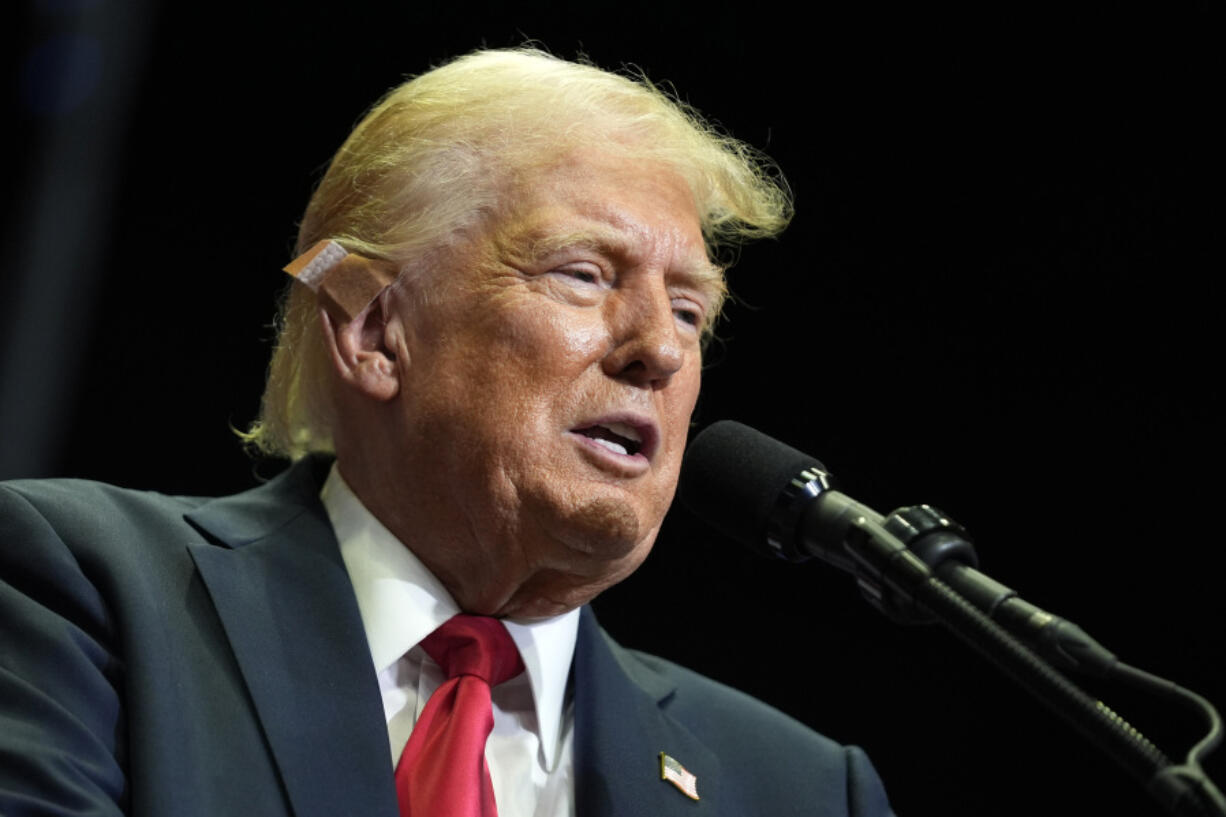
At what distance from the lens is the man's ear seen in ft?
7.53

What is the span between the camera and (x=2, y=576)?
75.9 inches

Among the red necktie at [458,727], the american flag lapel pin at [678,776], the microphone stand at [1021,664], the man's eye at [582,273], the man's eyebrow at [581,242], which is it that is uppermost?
the man's eyebrow at [581,242]

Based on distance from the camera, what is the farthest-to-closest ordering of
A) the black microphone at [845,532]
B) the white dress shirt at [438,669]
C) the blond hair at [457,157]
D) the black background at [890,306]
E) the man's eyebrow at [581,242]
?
the black background at [890,306] → the blond hair at [457,157] → the man's eyebrow at [581,242] → the white dress shirt at [438,669] → the black microphone at [845,532]

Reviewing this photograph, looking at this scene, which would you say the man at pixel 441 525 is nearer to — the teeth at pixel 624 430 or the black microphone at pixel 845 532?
the teeth at pixel 624 430

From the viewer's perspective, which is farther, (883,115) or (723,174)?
(883,115)

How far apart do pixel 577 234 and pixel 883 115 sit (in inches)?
63.3

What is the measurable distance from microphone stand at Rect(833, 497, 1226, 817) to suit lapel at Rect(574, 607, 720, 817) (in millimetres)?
837

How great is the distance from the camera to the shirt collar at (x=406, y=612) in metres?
2.14

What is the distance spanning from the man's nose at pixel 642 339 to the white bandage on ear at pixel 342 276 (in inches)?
16.9

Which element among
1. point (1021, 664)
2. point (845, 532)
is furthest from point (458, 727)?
point (1021, 664)

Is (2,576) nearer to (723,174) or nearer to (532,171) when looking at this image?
(532,171)

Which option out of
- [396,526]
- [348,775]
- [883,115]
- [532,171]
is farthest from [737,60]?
[348,775]

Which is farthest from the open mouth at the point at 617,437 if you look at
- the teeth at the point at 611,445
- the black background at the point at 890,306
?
the black background at the point at 890,306

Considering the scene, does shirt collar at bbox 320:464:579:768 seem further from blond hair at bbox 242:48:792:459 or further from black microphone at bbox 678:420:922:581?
black microphone at bbox 678:420:922:581
